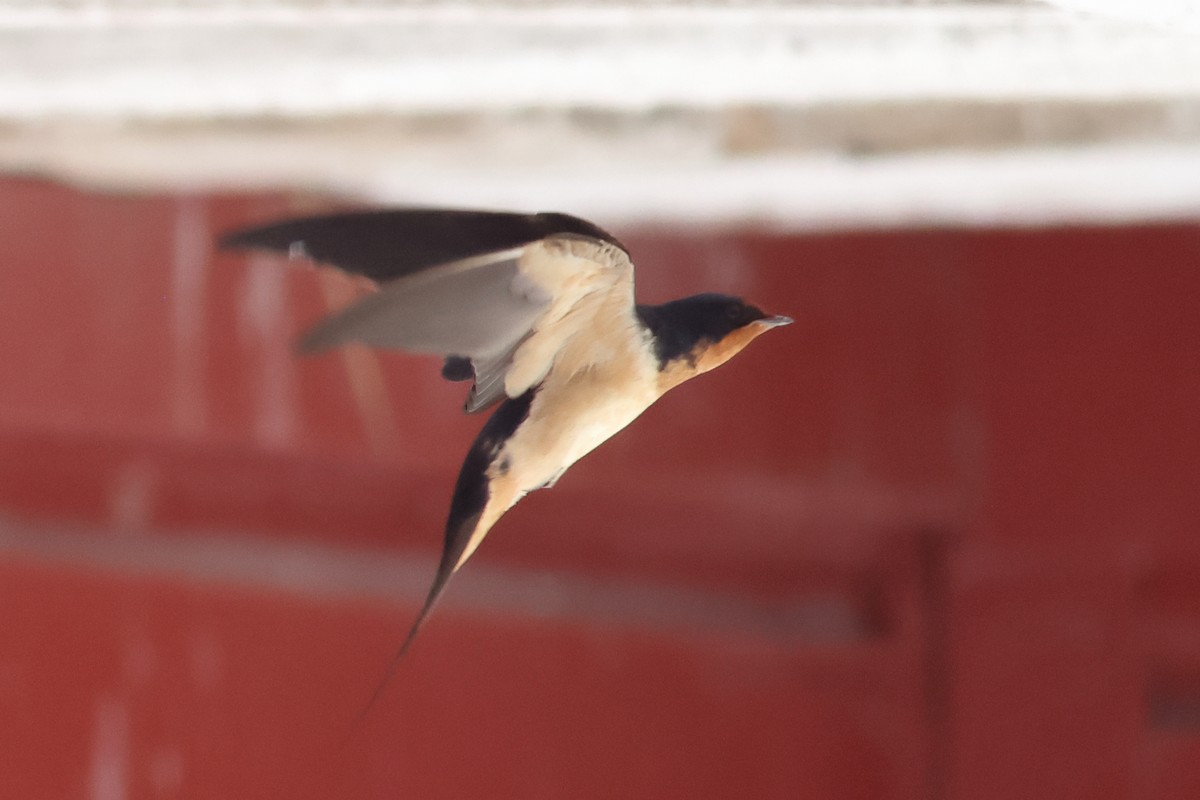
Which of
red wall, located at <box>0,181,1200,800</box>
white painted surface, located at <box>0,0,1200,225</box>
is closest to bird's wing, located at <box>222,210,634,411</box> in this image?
white painted surface, located at <box>0,0,1200,225</box>

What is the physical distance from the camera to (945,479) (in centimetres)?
100

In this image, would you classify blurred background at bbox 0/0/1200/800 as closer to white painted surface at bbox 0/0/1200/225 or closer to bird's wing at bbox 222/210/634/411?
white painted surface at bbox 0/0/1200/225

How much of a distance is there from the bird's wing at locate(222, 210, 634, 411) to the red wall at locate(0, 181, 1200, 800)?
1.84ft

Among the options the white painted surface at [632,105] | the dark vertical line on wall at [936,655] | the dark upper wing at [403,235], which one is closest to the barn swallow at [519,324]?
the dark upper wing at [403,235]

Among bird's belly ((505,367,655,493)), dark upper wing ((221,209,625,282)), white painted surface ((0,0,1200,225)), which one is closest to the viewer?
dark upper wing ((221,209,625,282))

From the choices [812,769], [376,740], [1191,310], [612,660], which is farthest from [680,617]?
[1191,310]

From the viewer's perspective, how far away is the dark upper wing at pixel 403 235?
361 mm

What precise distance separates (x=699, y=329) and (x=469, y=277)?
12 cm

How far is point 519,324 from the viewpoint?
0.47 meters

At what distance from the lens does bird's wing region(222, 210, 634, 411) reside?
36cm

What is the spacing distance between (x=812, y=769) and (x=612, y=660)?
0.21 m

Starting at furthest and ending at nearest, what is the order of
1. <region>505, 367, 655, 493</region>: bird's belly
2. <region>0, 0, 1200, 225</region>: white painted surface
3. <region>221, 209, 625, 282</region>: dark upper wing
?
<region>0, 0, 1200, 225</region>: white painted surface, <region>505, 367, 655, 493</region>: bird's belly, <region>221, 209, 625, 282</region>: dark upper wing

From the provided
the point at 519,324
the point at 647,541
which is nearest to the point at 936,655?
the point at 647,541

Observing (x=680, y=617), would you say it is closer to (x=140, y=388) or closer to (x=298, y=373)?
(x=298, y=373)
